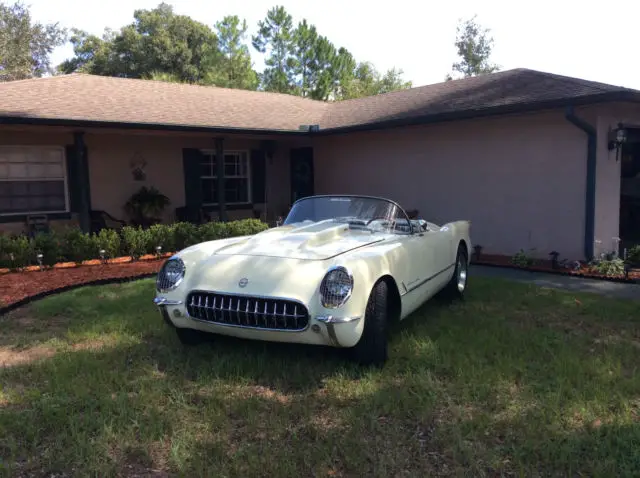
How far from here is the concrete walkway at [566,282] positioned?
22.5ft

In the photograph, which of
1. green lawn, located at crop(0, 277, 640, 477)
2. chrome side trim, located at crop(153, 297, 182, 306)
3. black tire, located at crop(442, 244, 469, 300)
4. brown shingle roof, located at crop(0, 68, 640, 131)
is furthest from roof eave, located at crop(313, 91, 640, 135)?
chrome side trim, located at crop(153, 297, 182, 306)

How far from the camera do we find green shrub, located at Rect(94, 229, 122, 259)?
911 centimetres

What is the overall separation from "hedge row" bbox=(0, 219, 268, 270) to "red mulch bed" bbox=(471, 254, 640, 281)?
4.46 meters

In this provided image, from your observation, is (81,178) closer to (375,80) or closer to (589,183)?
(589,183)

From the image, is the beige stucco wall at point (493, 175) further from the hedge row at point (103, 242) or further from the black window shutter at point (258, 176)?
the hedge row at point (103, 242)

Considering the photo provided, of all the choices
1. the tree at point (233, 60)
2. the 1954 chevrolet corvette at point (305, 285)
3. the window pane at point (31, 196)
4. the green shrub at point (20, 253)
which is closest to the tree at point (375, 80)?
the tree at point (233, 60)

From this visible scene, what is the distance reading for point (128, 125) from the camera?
9828 millimetres

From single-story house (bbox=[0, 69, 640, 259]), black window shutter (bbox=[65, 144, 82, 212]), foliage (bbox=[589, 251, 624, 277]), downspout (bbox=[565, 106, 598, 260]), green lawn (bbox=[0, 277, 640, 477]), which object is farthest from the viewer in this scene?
black window shutter (bbox=[65, 144, 82, 212])

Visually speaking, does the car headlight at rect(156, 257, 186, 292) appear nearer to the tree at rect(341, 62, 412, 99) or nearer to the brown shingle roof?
the brown shingle roof

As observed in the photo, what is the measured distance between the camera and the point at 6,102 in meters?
9.48

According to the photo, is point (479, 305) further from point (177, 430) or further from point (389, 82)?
point (389, 82)

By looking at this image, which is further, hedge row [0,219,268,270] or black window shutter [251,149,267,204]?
black window shutter [251,149,267,204]

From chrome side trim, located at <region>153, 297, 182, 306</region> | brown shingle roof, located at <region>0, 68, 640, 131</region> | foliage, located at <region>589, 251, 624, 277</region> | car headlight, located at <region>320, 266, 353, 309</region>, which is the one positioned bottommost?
foliage, located at <region>589, 251, 624, 277</region>

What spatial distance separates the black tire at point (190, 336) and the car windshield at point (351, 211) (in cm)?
168
